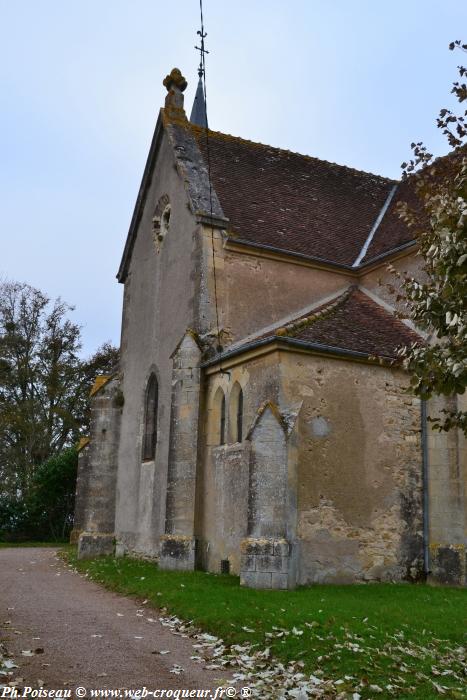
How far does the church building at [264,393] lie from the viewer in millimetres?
12398

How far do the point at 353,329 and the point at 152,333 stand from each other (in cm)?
640

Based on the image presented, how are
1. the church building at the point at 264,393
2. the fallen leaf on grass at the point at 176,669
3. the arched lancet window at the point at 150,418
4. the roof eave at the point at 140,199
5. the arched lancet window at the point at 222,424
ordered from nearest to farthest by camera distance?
the fallen leaf on grass at the point at 176,669 < the church building at the point at 264,393 < the arched lancet window at the point at 222,424 < the arched lancet window at the point at 150,418 < the roof eave at the point at 140,199

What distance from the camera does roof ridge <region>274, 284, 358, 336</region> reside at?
13.0m

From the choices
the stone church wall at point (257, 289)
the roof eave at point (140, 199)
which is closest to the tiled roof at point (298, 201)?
the stone church wall at point (257, 289)

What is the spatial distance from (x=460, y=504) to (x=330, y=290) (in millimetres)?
6666

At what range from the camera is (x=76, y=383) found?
37625 millimetres

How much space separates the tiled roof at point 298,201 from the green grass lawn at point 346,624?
841cm

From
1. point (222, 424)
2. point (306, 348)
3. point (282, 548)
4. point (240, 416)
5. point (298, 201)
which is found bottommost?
point (282, 548)

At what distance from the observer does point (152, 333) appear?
1858cm

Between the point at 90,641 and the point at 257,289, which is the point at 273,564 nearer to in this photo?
the point at 90,641

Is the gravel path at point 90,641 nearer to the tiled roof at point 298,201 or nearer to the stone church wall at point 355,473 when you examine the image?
the stone church wall at point 355,473

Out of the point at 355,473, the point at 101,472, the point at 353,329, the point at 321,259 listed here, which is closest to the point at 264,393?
the point at 355,473

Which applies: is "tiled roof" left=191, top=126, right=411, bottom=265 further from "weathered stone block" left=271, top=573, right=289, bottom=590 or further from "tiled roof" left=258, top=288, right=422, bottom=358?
"weathered stone block" left=271, top=573, right=289, bottom=590

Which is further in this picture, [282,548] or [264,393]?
[264,393]
